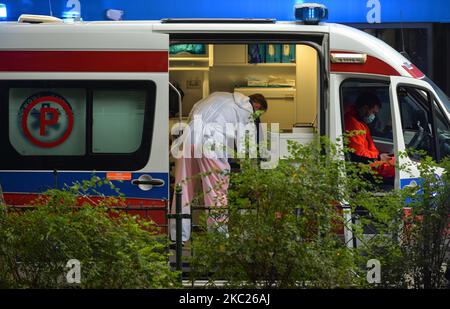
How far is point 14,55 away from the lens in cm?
1094

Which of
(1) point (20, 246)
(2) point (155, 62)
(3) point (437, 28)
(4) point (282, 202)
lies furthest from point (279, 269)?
(3) point (437, 28)

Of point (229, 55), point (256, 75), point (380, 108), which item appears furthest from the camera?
point (256, 75)

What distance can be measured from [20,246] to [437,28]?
12227 mm

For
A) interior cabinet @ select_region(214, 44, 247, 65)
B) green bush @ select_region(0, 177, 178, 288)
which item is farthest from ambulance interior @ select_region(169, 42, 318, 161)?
green bush @ select_region(0, 177, 178, 288)

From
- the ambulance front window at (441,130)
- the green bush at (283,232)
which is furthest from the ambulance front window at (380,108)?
the green bush at (283,232)

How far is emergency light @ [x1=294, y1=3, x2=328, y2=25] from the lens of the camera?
11.0 metres

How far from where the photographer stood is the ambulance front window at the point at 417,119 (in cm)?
1124

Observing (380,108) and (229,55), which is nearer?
(380,108)

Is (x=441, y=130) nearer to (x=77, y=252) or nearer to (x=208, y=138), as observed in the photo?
(x=208, y=138)

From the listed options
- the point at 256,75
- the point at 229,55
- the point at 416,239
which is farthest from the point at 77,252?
the point at 256,75

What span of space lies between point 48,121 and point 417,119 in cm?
377

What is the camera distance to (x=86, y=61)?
1088 centimetres

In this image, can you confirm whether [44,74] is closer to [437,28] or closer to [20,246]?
[20,246]

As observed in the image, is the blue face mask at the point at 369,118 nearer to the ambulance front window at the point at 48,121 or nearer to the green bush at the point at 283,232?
the ambulance front window at the point at 48,121
